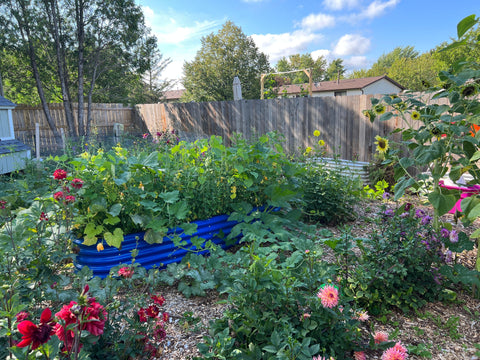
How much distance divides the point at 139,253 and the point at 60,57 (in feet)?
33.3

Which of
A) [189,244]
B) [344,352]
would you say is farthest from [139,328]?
[189,244]

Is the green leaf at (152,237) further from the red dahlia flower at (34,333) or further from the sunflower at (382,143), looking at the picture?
the sunflower at (382,143)

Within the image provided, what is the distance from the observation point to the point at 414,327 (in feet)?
4.96

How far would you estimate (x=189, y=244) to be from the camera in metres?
2.27

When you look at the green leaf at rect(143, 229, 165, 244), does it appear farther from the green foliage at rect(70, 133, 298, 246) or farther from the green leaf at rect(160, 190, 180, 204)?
the green leaf at rect(160, 190, 180, 204)

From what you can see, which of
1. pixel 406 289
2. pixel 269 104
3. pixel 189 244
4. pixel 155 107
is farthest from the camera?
pixel 155 107

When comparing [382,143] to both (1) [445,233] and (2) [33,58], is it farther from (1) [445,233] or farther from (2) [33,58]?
(2) [33,58]

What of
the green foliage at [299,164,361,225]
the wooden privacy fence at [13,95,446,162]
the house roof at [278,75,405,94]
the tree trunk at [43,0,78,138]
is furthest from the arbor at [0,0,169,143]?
the house roof at [278,75,405,94]

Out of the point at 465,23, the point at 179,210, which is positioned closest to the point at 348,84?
the point at 465,23

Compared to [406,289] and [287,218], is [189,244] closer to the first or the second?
[287,218]

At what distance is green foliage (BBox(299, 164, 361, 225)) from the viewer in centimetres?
281

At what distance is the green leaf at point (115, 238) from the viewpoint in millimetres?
1963

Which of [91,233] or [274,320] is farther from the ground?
[91,233]

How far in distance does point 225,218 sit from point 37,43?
10539mm
